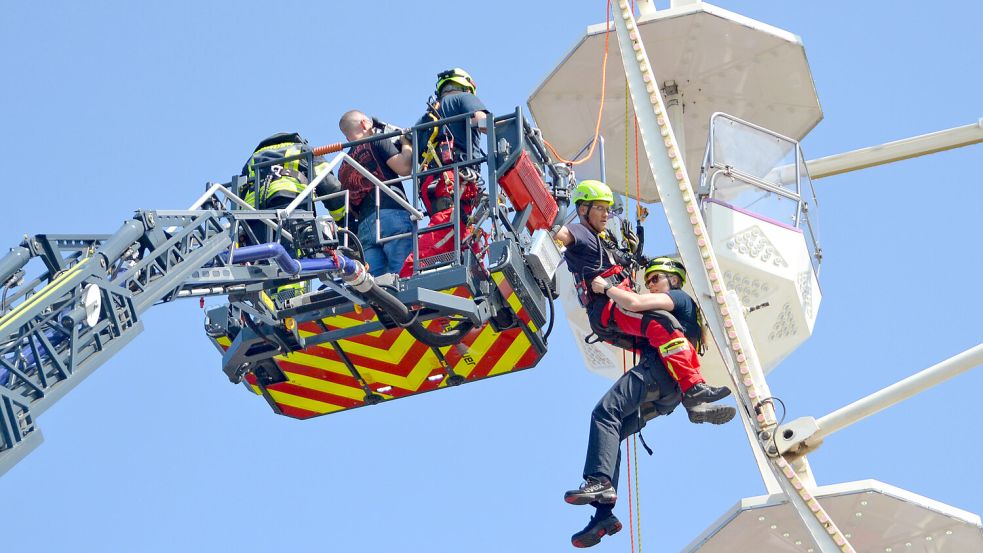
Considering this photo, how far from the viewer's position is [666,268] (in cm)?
1900

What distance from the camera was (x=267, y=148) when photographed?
64.1ft

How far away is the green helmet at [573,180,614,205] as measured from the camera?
1875cm

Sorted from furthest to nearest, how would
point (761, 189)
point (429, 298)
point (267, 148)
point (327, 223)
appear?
point (761, 189), point (267, 148), point (429, 298), point (327, 223)

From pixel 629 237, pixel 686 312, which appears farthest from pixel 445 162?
pixel 686 312

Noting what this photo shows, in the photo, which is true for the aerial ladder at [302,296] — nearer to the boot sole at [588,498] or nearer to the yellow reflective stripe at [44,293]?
the yellow reflective stripe at [44,293]

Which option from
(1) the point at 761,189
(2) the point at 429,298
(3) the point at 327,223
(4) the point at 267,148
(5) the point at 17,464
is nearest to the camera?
(5) the point at 17,464

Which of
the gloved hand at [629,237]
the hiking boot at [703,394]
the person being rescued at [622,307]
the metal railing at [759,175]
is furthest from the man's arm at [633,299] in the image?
the metal railing at [759,175]

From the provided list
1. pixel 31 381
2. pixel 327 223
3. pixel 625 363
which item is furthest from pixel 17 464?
pixel 625 363

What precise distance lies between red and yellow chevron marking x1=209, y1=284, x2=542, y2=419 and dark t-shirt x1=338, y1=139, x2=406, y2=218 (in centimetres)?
124

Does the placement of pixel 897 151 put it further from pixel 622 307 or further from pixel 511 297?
pixel 511 297

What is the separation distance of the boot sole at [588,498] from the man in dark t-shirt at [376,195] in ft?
9.21

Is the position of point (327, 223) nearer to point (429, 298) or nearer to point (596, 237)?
point (429, 298)

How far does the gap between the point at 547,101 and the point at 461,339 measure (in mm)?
5898

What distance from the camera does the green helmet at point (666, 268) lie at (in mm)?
19016
